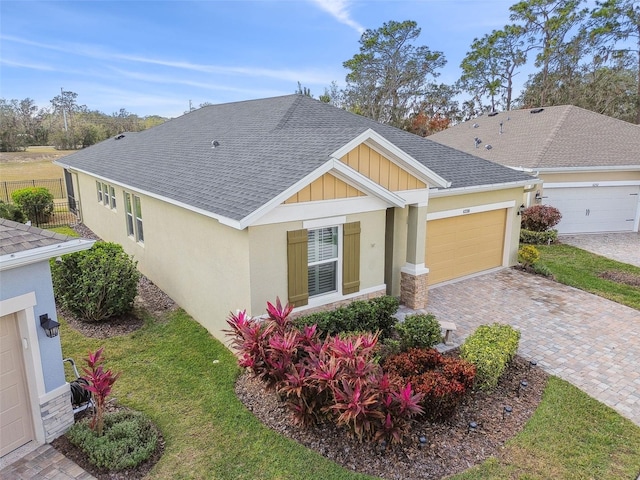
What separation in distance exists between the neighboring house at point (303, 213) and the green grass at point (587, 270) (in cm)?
192

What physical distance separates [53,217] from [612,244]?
89.0ft

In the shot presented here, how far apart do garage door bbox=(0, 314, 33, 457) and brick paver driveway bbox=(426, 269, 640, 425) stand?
7928 millimetres

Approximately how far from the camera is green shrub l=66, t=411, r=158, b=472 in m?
5.72

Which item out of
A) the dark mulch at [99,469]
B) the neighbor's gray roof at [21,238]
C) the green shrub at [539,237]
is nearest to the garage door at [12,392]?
the dark mulch at [99,469]

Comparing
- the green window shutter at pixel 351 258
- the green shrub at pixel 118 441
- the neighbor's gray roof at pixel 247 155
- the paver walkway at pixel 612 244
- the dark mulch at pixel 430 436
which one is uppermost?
the neighbor's gray roof at pixel 247 155

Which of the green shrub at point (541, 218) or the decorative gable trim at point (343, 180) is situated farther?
the green shrub at point (541, 218)

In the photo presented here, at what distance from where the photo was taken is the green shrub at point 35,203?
21.5 m

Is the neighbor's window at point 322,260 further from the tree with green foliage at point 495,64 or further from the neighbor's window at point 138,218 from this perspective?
the tree with green foliage at point 495,64

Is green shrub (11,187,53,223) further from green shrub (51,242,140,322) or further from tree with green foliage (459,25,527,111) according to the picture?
tree with green foliage (459,25,527,111)

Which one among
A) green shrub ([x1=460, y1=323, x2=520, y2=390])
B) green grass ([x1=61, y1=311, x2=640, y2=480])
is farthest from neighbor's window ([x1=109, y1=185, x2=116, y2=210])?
green shrub ([x1=460, y1=323, x2=520, y2=390])

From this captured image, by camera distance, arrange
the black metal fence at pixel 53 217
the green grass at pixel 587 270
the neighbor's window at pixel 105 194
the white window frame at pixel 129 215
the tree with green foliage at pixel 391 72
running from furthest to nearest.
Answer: the tree with green foliage at pixel 391 72 → the black metal fence at pixel 53 217 → the neighbor's window at pixel 105 194 → the white window frame at pixel 129 215 → the green grass at pixel 587 270

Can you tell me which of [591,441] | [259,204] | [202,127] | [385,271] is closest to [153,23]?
[202,127]

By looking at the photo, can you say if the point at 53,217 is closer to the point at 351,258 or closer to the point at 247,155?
the point at 247,155

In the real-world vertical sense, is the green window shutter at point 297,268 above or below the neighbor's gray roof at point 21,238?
below
